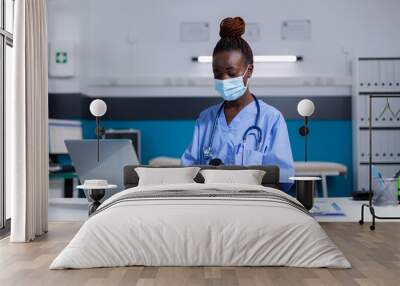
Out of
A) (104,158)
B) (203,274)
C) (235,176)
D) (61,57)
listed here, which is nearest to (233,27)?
(235,176)

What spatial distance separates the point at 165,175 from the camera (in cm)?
560

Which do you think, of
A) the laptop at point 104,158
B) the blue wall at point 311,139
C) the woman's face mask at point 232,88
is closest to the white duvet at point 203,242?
the laptop at point 104,158

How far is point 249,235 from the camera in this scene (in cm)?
381

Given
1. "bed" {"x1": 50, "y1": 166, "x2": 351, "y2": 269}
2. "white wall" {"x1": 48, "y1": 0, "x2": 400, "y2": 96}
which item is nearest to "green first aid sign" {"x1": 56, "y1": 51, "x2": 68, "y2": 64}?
"white wall" {"x1": 48, "y1": 0, "x2": 400, "y2": 96}

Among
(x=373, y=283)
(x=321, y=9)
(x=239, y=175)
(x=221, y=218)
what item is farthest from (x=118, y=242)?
(x=321, y=9)

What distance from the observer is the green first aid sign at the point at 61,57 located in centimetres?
786

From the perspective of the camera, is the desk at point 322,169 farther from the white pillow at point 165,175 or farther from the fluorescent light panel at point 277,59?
the white pillow at point 165,175

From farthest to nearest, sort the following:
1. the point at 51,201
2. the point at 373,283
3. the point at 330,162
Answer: the point at 330,162
the point at 51,201
the point at 373,283

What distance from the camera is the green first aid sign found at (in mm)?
7855

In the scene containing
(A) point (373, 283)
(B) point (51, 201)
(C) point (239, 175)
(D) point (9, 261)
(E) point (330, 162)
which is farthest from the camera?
(E) point (330, 162)

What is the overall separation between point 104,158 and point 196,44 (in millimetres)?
2671

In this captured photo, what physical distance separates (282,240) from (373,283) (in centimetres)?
69

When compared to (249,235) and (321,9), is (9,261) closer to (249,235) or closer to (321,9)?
(249,235)

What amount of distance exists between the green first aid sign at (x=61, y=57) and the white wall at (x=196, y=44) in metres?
0.21
